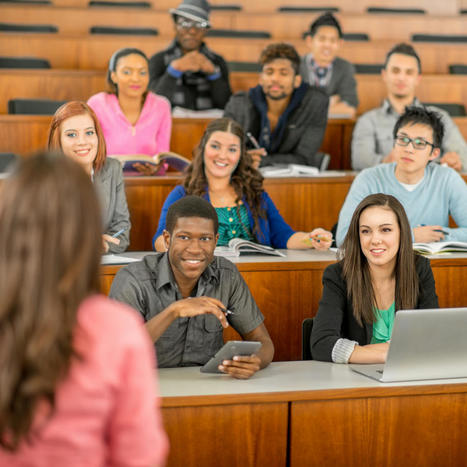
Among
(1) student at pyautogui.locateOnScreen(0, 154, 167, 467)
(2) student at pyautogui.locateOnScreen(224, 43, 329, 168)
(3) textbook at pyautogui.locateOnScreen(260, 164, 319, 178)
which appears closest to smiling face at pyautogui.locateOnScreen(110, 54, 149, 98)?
(2) student at pyautogui.locateOnScreen(224, 43, 329, 168)

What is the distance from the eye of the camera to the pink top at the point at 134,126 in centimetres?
325

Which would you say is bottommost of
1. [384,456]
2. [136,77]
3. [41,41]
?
[384,456]

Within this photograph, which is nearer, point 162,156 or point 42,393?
point 42,393

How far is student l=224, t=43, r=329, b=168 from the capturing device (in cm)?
344

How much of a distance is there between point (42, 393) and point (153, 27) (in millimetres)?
4639

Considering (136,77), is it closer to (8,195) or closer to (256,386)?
(256,386)

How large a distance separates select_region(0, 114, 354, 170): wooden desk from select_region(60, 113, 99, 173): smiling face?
3.03 feet

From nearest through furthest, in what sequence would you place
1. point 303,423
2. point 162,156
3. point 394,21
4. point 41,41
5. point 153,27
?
point 303,423, point 162,156, point 41,41, point 153,27, point 394,21

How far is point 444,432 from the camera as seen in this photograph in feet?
5.30

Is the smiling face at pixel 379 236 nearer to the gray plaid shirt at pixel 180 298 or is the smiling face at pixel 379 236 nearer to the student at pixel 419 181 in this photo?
the gray plaid shirt at pixel 180 298

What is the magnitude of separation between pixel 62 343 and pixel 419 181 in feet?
6.78

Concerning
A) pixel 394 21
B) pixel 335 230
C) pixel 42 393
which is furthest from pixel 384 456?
pixel 394 21

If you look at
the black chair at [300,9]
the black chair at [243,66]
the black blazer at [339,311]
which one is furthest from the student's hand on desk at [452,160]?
the black chair at [300,9]

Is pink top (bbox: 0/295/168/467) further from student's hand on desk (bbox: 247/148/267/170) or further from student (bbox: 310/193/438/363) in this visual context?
student's hand on desk (bbox: 247/148/267/170)
